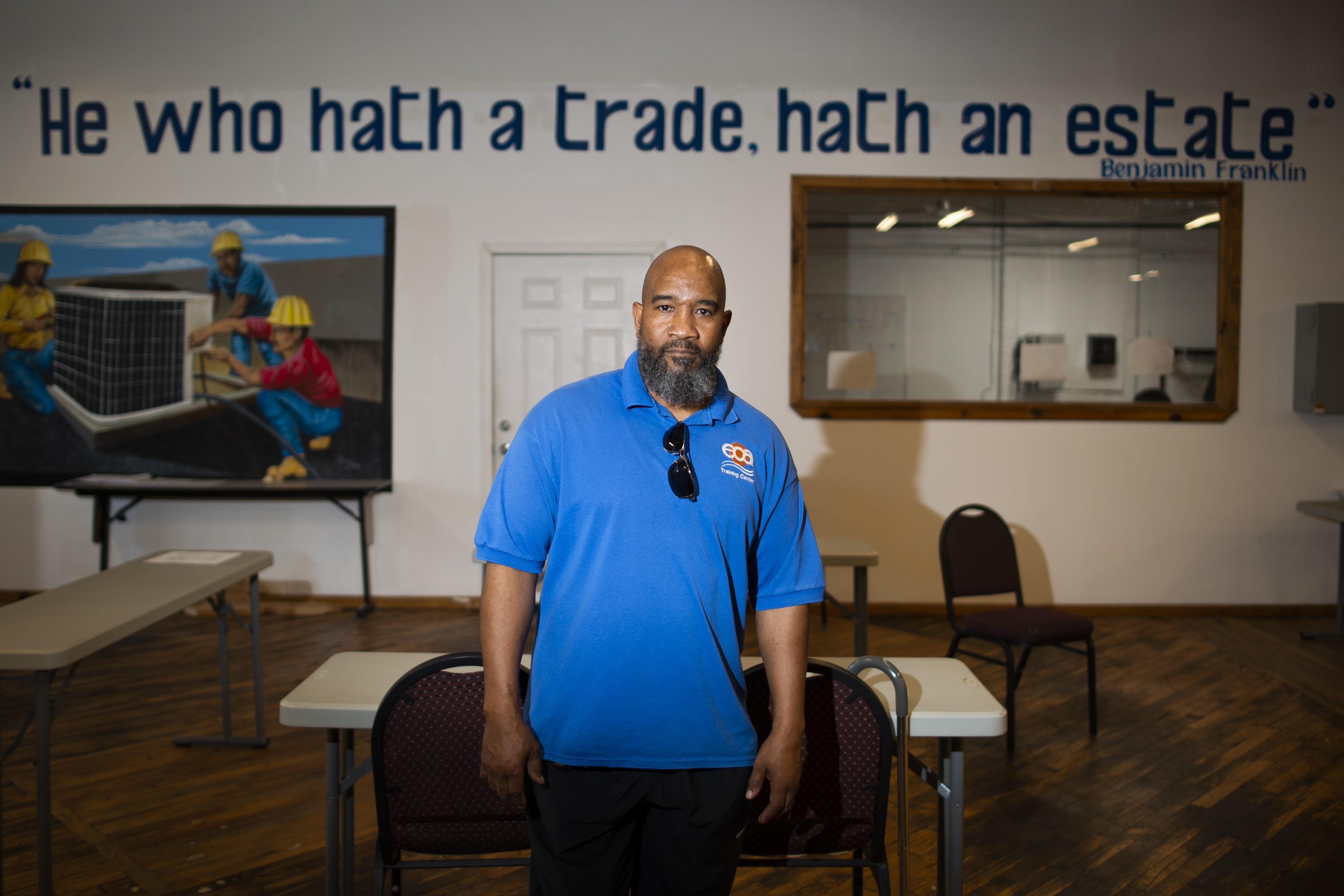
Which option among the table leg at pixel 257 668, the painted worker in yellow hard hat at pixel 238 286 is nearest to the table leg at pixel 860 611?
the table leg at pixel 257 668

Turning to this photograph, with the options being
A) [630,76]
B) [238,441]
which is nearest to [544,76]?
[630,76]

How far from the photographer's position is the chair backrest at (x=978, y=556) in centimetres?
341

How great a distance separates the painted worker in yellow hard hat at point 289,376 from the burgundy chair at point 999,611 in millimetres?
3582

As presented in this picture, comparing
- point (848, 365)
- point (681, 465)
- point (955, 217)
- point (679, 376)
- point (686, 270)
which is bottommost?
point (681, 465)

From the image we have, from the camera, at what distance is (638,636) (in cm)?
132

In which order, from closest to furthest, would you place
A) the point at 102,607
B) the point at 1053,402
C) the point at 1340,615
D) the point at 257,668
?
the point at 102,607 → the point at 257,668 → the point at 1340,615 → the point at 1053,402

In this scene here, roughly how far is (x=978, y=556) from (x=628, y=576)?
8.61 ft

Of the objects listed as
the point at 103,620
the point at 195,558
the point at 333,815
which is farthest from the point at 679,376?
the point at 195,558

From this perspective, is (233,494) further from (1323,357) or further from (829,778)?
(1323,357)

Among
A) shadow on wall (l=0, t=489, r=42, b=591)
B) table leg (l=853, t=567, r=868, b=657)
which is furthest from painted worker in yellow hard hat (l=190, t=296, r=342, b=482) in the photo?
table leg (l=853, t=567, r=868, b=657)

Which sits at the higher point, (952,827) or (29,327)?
(29,327)

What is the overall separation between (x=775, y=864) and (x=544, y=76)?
176 inches

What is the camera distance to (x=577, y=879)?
1330mm

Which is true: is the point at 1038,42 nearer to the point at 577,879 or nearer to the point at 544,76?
the point at 544,76
